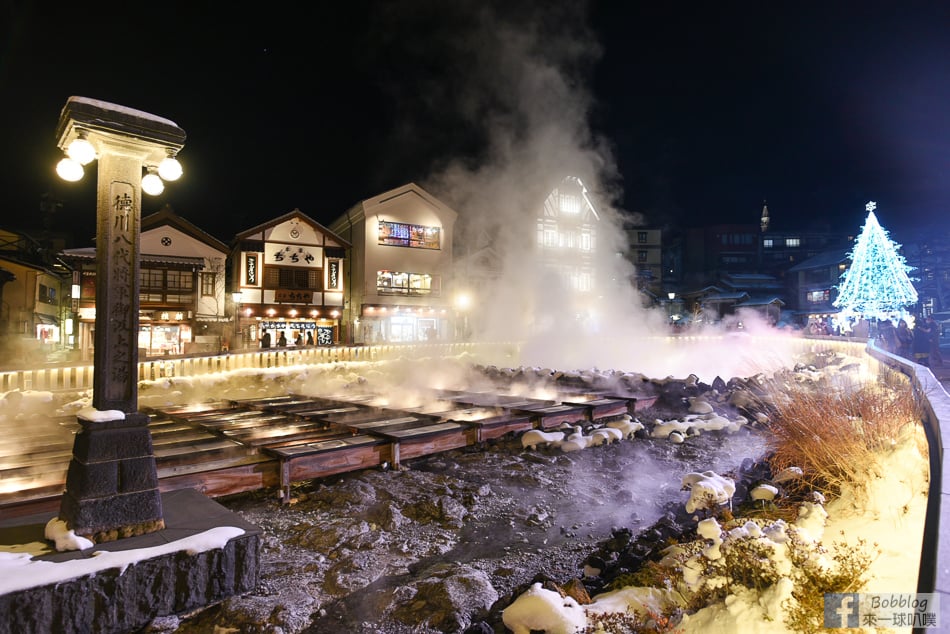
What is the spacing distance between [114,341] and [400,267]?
84.5ft

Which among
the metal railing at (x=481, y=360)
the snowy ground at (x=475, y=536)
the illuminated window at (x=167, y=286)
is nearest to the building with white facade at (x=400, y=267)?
the illuminated window at (x=167, y=286)

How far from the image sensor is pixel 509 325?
28016 mm

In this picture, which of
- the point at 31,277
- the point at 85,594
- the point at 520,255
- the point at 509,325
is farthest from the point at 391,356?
the point at 31,277

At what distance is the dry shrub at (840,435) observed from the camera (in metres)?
4.82

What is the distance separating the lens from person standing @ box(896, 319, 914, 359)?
51.5 ft

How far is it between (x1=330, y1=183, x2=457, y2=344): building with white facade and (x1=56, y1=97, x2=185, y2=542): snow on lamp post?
965 inches

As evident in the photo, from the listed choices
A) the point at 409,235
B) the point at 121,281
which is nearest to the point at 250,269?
the point at 409,235

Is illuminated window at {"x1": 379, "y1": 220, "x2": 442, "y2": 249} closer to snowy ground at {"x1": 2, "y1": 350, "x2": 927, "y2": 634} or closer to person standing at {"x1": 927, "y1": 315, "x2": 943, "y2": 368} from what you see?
snowy ground at {"x1": 2, "y1": 350, "x2": 927, "y2": 634}

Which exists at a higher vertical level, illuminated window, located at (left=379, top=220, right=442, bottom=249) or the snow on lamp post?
illuminated window, located at (left=379, top=220, right=442, bottom=249)

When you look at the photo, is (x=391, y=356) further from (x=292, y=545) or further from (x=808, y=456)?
(x=808, y=456)

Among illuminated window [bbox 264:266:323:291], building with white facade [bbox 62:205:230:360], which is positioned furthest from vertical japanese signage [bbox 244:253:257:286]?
building with white facade [bbox 62:205:230:360]

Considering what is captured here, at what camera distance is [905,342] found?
15.8m

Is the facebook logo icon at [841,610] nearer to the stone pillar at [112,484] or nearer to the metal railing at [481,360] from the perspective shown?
the metal railing at [481,360]

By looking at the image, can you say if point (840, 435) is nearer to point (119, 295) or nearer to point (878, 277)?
point (119, 295)
